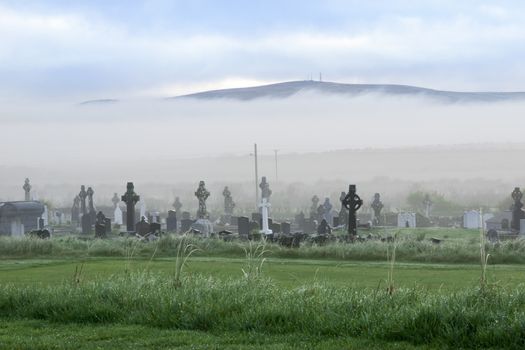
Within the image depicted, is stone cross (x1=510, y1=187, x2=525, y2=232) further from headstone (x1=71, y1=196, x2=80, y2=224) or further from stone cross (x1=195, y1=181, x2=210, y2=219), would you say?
headstone (x1=71, y1=196, x2=80, y2=224)

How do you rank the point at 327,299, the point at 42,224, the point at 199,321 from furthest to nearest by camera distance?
the point at 42,224, the point at 327,299, the point at 199,321

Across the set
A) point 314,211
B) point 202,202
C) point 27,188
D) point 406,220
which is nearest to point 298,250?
point 202,202

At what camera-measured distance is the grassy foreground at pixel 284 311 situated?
812 cm

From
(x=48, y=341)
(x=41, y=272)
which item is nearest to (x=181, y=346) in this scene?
(x=48, y=341)

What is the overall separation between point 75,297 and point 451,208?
53.1 metres

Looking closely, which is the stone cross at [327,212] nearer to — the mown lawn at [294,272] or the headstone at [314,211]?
the headstone at [314,211]

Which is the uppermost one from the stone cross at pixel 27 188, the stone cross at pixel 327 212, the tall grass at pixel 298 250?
the stone cross at pixel 27 188

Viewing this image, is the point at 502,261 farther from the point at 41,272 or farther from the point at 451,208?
the point at 451,208

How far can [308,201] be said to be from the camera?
217 feet

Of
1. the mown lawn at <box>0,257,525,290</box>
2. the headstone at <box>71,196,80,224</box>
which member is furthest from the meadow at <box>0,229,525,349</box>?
the headstone at <box>71,196,80,224</box>

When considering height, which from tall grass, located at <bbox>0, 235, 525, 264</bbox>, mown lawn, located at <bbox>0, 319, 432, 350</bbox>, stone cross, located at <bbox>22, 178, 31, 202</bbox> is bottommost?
mown lawn, located at <bbox>0, 319, 432, 350</bbox>

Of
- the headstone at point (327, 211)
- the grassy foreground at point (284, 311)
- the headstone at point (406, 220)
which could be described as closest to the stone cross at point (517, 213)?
the headstone at point (406, 220)

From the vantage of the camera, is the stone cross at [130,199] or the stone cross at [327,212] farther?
the stone cross at [327,212]

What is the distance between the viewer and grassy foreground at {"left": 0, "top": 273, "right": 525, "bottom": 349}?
26.7 ft
